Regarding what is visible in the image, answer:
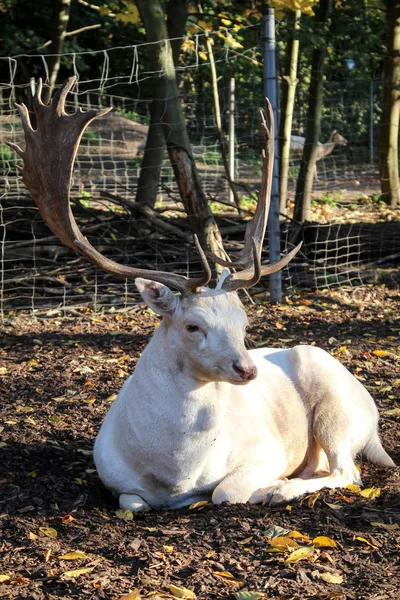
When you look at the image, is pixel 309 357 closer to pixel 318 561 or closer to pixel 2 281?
pixel 318 561

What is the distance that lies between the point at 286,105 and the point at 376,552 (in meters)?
9.12

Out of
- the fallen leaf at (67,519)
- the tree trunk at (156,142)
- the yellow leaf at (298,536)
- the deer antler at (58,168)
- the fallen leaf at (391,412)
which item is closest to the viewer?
the yellow leaf at (298,536)

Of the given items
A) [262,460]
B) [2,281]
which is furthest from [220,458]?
[2,281]

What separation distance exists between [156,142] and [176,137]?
1723mm

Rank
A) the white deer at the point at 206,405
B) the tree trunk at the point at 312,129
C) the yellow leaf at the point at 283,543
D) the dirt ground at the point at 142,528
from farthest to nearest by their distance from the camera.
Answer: the tree trunk at the point at 312,129
the white deer at the point at 206,405
the yellow leaf at the point at 283,543
the dirt ground at the point at 142,528

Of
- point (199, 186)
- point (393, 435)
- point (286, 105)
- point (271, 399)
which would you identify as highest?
point (286, 105)

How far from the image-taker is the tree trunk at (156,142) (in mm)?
10469

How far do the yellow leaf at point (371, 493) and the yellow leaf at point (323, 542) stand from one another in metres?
0.76

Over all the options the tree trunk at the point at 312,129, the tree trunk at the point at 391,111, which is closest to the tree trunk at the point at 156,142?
the tree trunk at the point at 312,129

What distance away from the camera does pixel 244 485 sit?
4582 mm

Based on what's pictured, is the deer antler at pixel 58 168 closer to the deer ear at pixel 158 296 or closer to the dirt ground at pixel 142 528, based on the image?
the deer ear at pixel 158 296

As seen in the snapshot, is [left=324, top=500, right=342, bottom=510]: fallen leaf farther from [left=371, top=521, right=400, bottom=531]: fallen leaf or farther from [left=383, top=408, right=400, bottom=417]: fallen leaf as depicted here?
[left=383, top=408, right=400, bottom=417]: fallen leaf

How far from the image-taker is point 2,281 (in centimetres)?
900

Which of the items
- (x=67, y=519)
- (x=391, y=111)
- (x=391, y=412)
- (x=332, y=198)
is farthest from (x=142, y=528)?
(x=332, y=198)
